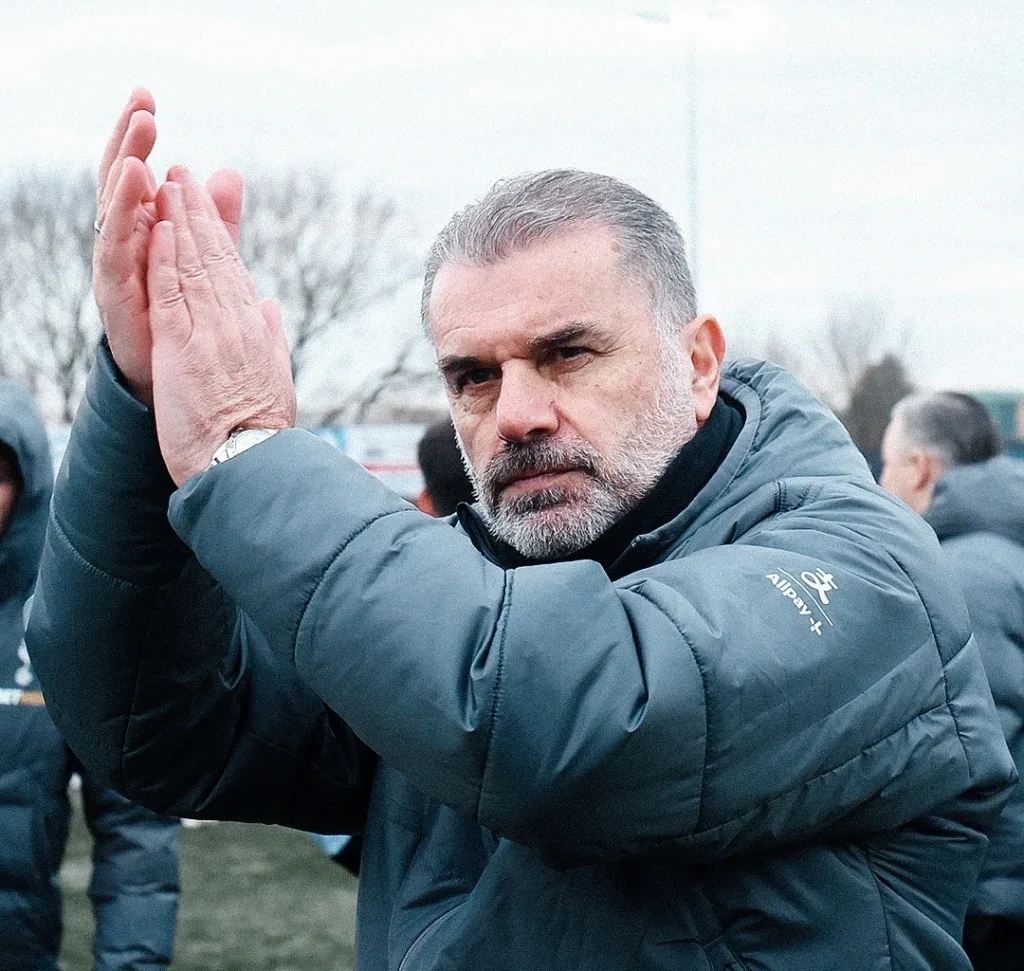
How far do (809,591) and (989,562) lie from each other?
2.61m

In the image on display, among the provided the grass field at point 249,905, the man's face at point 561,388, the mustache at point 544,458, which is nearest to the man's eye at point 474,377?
the man's face at point 561,388

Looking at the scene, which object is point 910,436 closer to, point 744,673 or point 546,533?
point 546,533

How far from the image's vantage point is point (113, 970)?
3.78m

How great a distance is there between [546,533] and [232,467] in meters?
0.47

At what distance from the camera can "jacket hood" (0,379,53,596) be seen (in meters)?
3.75

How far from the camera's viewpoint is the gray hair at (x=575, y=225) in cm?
192

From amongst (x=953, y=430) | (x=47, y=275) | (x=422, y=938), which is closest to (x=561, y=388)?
(x=422, y=938)

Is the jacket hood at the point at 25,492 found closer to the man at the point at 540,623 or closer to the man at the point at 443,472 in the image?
the man at the point at 443,472

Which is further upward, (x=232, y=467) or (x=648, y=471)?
(x=232, y=467)

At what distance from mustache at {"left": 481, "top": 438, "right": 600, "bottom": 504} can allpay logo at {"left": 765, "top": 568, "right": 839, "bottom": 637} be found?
38 centimetres

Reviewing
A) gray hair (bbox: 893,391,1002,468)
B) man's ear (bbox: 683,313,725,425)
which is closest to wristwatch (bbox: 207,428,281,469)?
man's ear (bbox: 683,313,725,425)

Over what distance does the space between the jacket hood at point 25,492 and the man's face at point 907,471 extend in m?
2.71

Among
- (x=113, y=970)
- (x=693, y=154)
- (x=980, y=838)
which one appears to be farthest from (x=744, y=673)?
(x=693, y=154)

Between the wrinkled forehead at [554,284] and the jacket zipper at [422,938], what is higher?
the wrinkled forehead at [554,284]
